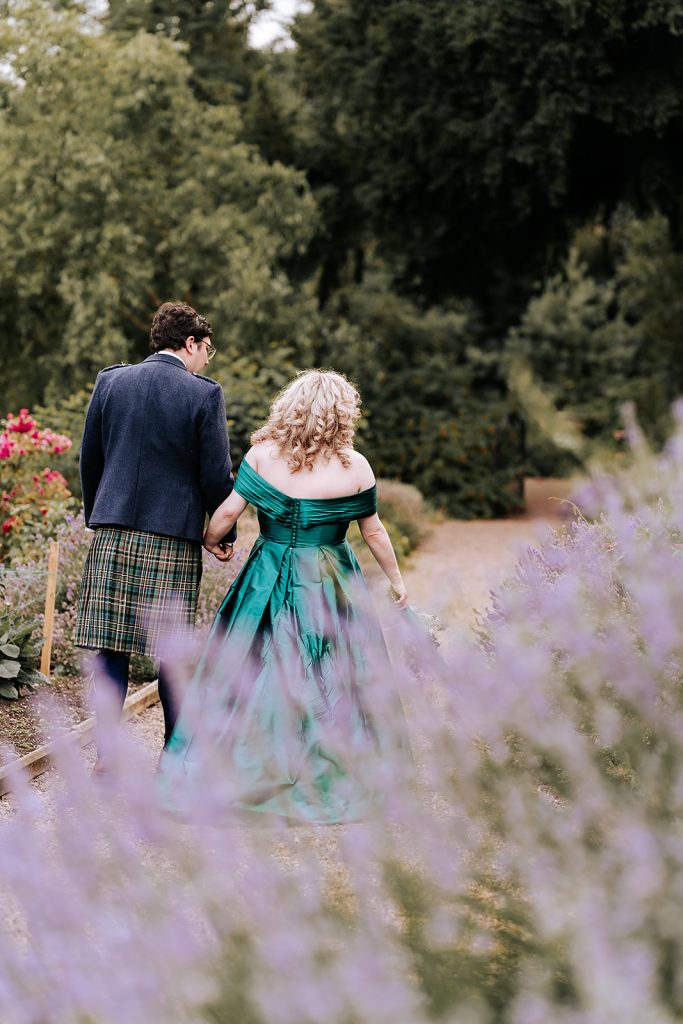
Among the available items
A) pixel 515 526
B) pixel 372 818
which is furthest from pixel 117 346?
pixel 372 818

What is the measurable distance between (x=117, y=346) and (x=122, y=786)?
11387 mm

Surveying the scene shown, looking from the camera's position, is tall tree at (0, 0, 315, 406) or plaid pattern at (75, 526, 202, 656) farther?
tall tree at (0, 0, 315, 406)

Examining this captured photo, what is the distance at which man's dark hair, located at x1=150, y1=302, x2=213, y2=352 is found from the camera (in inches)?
177

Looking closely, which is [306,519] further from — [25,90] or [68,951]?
[25,90]

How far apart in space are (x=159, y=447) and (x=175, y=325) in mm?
487

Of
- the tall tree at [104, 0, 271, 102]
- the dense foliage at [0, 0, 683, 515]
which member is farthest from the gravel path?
the tall tree at [104, 0, 271, 102]

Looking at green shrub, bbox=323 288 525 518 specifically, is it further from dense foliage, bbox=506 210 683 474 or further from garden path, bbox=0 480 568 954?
dense foliage, bbox=506 210 683 474

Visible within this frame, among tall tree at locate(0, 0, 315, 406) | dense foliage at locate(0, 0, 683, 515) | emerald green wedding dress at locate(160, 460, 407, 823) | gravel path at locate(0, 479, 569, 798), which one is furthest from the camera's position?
tall tree at locate(0, 0, 315, 406)

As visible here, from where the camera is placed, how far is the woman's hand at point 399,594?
4395 millimetres

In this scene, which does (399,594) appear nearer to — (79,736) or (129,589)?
(129,589)

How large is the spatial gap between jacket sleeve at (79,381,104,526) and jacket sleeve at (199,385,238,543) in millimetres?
433

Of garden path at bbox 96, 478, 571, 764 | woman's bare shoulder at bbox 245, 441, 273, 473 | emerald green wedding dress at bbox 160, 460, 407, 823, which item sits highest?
woman's bare shoulder at bbox 245, 441, 273, 473

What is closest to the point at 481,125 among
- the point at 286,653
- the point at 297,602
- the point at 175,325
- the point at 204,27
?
the point at 204,27

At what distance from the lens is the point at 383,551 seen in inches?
174
